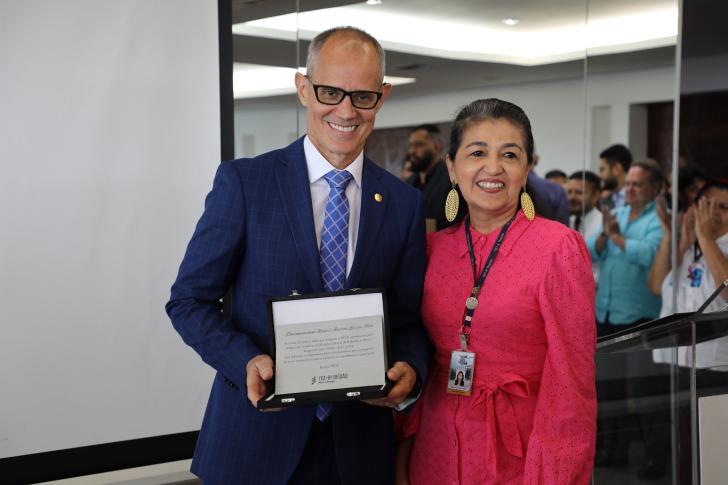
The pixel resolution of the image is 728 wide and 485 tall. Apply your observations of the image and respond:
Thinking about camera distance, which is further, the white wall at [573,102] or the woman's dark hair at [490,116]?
the white wall at [573,102]

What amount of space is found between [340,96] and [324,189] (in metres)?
0.22

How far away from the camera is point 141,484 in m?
3.31

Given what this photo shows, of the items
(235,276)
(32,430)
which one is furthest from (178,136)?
(235,276)

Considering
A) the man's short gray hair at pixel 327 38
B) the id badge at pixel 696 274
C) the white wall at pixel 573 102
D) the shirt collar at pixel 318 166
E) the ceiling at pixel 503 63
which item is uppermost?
the ceiling at pixel 503 63

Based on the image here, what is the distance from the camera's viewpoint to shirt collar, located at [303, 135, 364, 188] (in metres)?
2.06

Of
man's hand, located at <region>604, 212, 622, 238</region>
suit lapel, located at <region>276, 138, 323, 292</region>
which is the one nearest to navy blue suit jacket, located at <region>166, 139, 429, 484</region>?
suit lapel, located at <region>276, 138, 323, 292</region>

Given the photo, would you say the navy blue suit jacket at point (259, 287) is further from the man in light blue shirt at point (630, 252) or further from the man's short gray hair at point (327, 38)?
the man in light blue shirt at point (630, 252)

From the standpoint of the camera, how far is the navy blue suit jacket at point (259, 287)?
1963 mm

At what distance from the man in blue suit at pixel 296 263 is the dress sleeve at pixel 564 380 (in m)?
0.29

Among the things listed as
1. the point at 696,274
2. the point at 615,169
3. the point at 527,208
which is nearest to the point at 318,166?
the point at 527,208

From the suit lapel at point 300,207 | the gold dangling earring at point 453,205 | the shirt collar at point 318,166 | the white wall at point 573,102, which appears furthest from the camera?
the white wall at point 573,102

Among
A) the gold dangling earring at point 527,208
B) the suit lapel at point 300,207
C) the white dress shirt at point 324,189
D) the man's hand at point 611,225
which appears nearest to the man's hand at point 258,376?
the suit lapel at point 300,207

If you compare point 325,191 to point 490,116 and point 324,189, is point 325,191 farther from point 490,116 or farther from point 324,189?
point 490,116

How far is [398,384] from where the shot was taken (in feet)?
6.21
